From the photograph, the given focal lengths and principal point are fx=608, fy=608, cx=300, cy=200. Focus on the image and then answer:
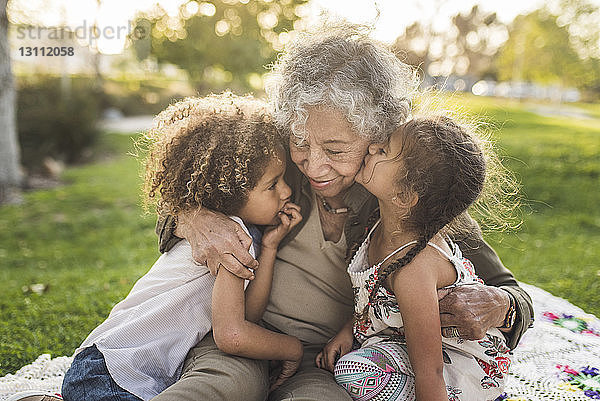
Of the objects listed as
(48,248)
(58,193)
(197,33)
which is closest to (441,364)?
(48,248)

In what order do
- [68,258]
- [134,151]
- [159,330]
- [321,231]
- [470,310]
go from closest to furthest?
[470,310]
[159,330]
[321,231]
[68,258]
[134,151]

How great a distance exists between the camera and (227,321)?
1.96 m

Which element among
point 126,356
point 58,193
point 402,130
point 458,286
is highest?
point 402,130

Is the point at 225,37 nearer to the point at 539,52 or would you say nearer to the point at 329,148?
the point at 539,52

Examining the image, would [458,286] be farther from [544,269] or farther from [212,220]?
[544,269]

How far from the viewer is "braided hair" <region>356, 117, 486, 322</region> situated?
185cm

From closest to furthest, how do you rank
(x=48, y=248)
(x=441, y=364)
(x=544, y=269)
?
(x=441, y=364) → (x=544, y=269) → (x=48, y=248)

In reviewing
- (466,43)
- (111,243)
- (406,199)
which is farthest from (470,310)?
(466,43)

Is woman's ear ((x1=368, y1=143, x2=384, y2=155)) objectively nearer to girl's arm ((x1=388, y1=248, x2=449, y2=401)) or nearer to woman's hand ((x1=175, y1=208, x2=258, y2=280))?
girl's arm ((x1=388, y1=248, x2=449, y2=401))

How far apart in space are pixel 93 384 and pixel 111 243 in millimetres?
4466

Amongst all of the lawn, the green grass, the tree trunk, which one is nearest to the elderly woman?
the lawn

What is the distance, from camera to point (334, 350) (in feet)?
7.02

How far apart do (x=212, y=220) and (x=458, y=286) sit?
86 cm

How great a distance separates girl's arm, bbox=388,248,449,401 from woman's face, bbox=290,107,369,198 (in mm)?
400
